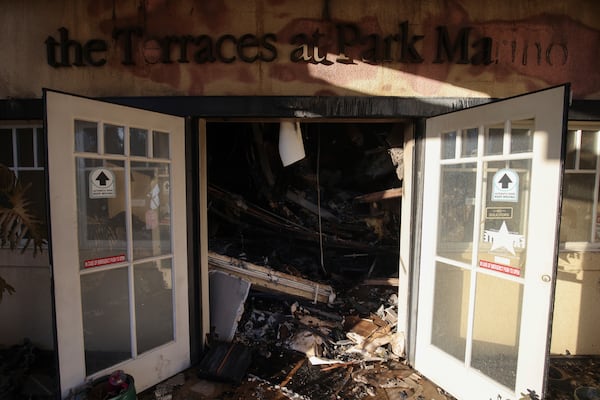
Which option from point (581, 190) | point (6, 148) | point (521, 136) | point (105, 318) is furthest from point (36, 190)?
point (581, 190)

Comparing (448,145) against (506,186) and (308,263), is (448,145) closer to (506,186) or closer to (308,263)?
(506,186)

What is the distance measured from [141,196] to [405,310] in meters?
2.71

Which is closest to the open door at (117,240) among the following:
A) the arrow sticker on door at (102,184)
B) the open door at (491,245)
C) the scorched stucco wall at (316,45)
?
the arrow sticker on door at (102,184)

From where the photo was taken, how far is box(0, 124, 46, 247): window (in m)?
3.19

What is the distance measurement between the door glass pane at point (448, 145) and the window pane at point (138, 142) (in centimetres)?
254

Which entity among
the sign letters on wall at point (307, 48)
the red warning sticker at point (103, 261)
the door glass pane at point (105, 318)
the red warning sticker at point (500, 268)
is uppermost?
the sign letters on wall at point (307, 48)

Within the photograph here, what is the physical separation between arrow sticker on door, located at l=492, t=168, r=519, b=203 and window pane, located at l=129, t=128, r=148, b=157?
2788 mm

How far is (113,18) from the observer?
2850mm

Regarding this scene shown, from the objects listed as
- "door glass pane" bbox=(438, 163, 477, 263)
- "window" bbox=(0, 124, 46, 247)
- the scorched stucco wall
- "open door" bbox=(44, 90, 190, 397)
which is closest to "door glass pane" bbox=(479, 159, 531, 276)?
"door glass pane" bbox=(438, 163, 477, 263)

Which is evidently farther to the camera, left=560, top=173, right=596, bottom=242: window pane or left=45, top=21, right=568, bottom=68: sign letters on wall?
left=560, top=173, right=596, bottom=242: window pane

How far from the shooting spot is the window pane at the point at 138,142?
258 centimetres

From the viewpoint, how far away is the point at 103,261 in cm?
247

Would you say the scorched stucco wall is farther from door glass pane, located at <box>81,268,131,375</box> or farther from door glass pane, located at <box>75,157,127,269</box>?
door glass pane, located at <box>81,268,131,375</box>

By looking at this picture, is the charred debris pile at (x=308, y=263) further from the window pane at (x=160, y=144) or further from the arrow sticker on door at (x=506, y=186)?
the window pane at (x=160, y=144)
